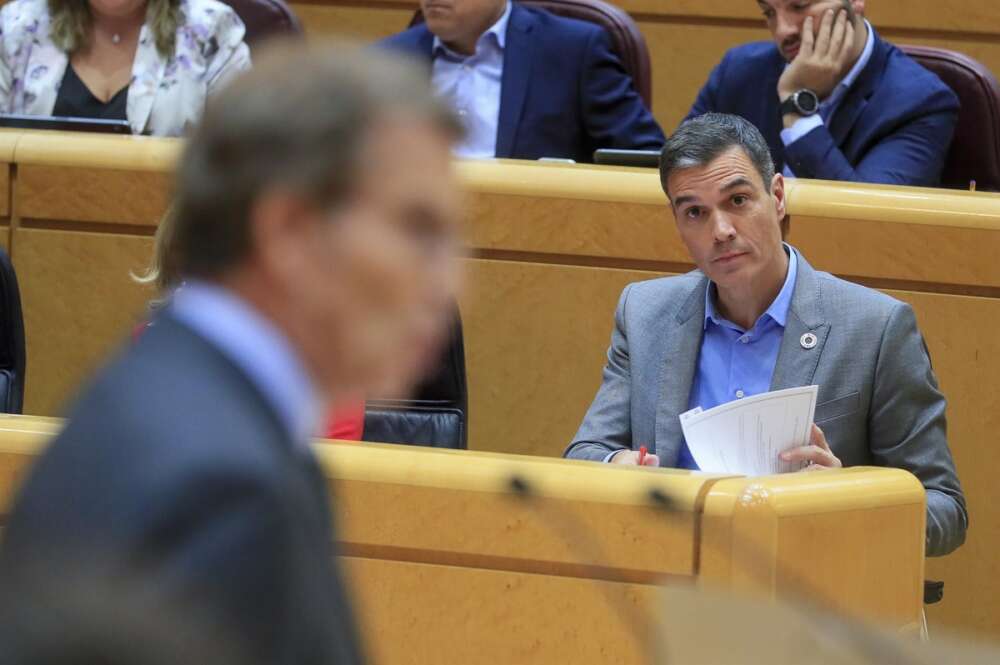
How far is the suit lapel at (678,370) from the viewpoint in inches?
92.7

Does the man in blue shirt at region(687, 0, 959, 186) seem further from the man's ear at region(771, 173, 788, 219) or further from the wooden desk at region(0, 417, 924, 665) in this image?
the wooden desk at region(0, 417, 924, 665)

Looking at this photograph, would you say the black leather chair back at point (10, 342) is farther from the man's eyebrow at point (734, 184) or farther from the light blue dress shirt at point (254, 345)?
the light blue dress shirt at point (254, 345)

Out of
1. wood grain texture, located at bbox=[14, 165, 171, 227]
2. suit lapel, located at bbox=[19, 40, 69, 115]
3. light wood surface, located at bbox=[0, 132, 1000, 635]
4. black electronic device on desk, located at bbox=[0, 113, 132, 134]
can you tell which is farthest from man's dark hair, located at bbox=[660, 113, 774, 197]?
suit lapel, located at bbox=[19, 40, 69, 115]

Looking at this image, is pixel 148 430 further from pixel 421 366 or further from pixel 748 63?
pixel 748 63

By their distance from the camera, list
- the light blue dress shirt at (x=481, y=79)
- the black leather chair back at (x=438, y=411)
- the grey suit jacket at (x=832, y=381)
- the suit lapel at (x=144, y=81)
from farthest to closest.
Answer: the light blue dress shirt at (x=481, y=79) → the suit lapel at (x=144, y=81) → the black leather chair back at (x=438, y=411) → the grey suit jacket at (x=832, y=381)

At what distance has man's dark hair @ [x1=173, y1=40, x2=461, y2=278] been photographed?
0.68 m

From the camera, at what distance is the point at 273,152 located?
0.68m

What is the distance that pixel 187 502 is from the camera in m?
0.63

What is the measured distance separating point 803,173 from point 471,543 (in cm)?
157

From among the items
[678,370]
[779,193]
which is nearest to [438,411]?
[678,370]

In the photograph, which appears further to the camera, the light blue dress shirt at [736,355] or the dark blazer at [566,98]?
the dark blazer at [566,98]

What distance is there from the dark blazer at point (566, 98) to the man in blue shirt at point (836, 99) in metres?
0.16

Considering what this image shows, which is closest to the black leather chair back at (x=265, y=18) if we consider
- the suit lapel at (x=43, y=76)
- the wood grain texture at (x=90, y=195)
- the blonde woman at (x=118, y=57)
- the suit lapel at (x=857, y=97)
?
the blonde woman at (x=118, y=57)

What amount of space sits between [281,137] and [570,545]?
3.71 feet
